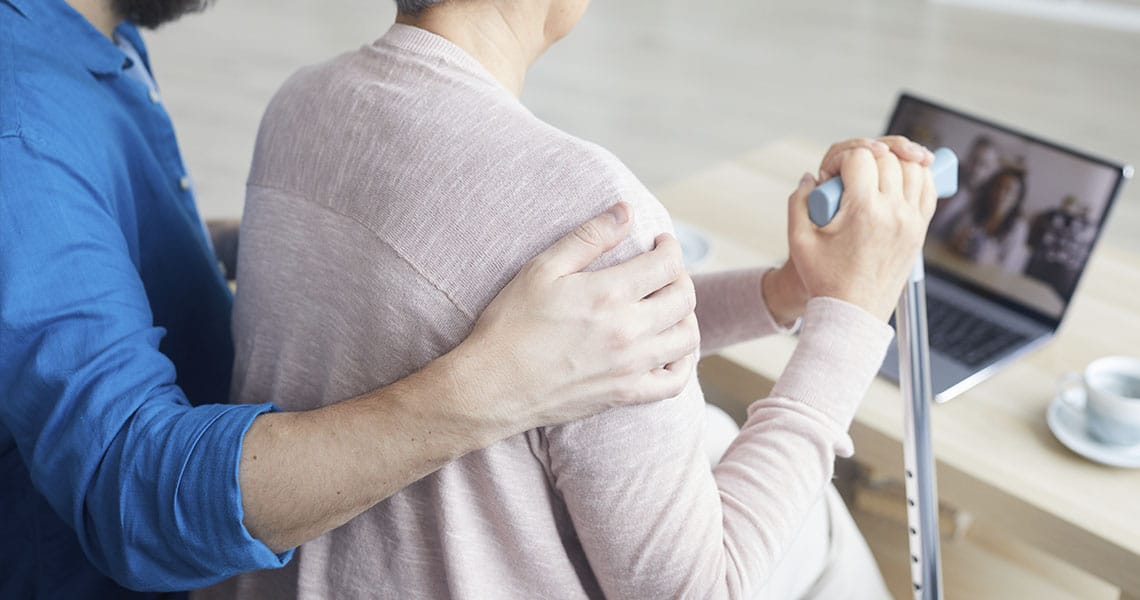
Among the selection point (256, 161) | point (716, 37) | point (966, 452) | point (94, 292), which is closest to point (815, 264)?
point (966, 452)

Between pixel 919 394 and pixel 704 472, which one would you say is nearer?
pixel 704 472

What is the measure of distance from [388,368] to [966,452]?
0.75 m

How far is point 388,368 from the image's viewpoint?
84 centimetres

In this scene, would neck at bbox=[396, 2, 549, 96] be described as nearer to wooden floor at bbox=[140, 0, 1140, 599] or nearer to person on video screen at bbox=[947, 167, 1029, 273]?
person on video screen at bbox=[947, 167, 1029, 273]

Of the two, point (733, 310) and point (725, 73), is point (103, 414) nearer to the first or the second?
point (733, 310)

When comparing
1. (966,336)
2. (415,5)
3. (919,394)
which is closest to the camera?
(415,5)

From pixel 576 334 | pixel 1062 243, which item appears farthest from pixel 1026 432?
pixel 576 334

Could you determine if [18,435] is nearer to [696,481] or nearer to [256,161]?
[256,161]

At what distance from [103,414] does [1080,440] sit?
3.47 ft

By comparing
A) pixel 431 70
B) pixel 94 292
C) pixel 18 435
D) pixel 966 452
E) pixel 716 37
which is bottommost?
pixel 716 37

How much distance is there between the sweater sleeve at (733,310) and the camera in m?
1.21

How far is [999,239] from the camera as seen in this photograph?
5.19 feet

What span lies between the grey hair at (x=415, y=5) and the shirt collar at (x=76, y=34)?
37 centimetres

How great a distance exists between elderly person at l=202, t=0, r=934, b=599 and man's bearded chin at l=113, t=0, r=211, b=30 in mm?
325
